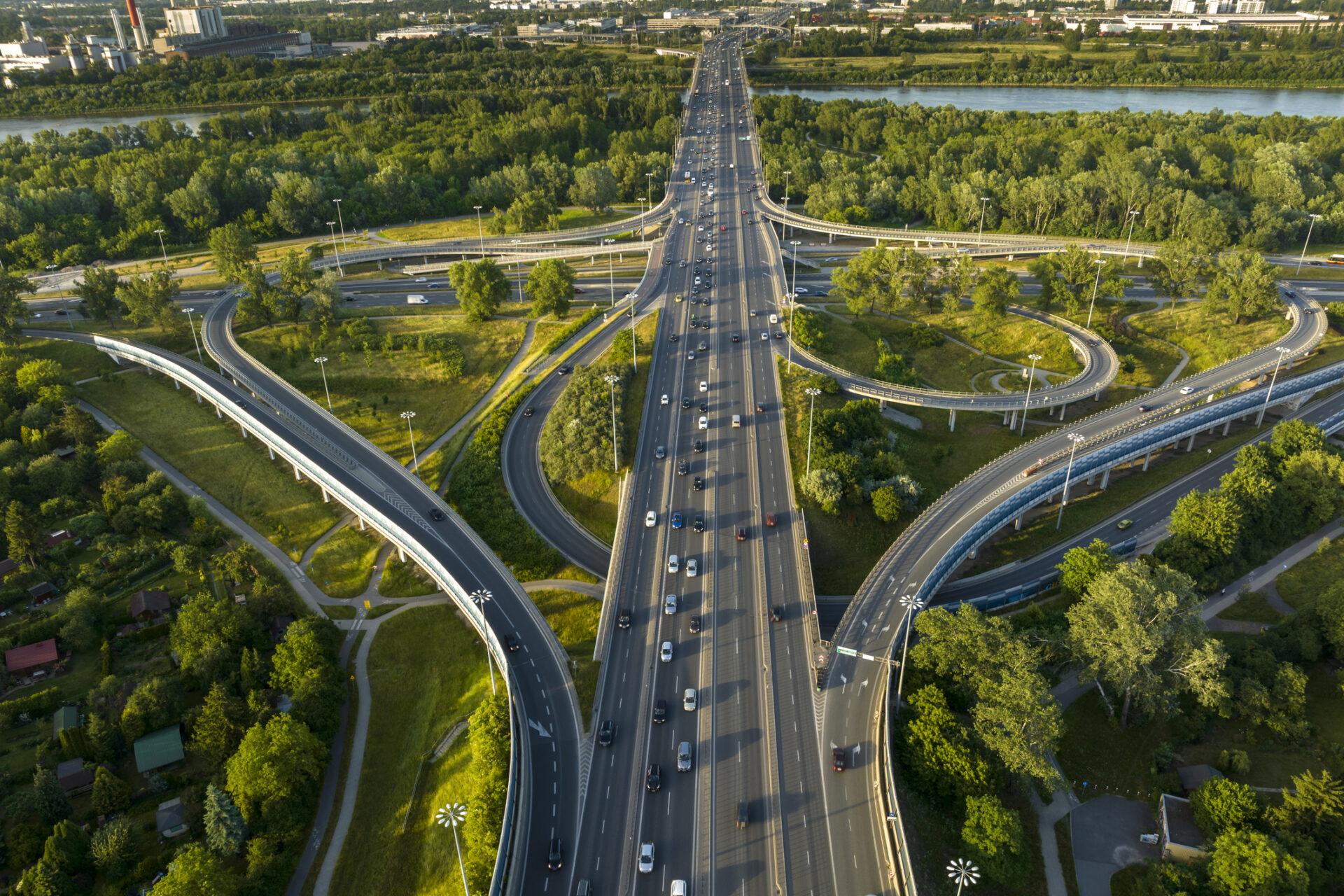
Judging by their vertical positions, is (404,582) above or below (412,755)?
above

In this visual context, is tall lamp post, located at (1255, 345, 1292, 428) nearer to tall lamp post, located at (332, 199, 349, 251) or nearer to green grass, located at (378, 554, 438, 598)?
green grass, located at (378, 554, 438, 598)

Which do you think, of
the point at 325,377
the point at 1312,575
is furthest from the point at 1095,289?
the point at 325,377

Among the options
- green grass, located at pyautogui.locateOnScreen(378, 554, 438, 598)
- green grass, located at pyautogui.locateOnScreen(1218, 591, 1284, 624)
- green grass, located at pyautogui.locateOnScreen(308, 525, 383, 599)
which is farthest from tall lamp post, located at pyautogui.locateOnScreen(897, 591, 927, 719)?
green grass, located at pyautogui.locateOnScreen(308, 525, 383, 599)

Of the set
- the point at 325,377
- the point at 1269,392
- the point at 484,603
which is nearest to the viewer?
the point at 484,603

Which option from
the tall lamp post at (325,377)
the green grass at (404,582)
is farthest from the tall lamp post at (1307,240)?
the green grass at (404,582)

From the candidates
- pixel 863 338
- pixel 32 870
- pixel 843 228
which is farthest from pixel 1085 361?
pixel 32 870

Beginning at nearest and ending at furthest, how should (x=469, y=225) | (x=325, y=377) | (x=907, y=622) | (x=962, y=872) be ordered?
(x=962, y=872) < (x=907, y=622) < (x=325, y=377) < (x=469, y=225)

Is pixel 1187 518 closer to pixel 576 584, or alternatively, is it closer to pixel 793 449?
pixel 793 449

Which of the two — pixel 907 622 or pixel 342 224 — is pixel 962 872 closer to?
pixel 907 622
